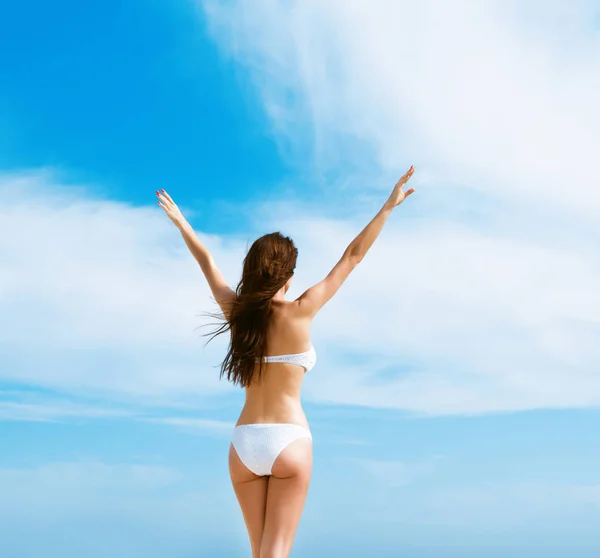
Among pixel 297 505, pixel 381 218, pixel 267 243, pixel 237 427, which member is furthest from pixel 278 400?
pixel 381 218

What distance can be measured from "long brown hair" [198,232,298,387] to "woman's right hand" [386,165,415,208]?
1196 mm

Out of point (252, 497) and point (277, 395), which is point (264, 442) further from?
point (252, 497)

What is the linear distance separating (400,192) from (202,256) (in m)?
1.74

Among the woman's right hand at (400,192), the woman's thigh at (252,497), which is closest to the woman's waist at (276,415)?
the woman's thigh at (252,497)

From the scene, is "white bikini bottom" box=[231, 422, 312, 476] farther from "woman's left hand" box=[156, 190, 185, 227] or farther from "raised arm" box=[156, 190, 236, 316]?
"woman's left hand" box=[156, 190, 185, 227]

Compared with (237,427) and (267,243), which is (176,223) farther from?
(237,427)

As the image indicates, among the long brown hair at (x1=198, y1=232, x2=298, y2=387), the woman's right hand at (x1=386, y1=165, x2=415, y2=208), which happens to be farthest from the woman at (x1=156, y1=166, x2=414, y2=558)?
the woman's right hand at (x1=386, y1=165, x2=415, y2=208)

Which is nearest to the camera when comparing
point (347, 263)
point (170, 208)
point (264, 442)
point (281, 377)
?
Result: point (264, 442)

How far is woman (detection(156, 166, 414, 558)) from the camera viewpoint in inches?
218

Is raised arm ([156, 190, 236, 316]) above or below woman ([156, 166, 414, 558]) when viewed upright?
above

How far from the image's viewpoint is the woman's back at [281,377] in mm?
5633

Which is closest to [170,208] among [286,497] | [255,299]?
[255,299]

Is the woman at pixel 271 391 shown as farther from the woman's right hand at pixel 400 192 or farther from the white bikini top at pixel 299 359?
the woman's right hand at pixel 400 192

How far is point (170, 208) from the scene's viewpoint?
7.01 meters
